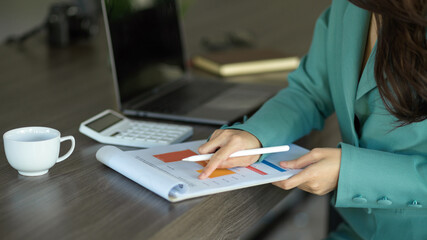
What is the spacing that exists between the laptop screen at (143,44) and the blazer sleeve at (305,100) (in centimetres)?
33

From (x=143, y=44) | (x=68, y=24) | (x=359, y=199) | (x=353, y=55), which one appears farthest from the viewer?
(x=68, y=24)

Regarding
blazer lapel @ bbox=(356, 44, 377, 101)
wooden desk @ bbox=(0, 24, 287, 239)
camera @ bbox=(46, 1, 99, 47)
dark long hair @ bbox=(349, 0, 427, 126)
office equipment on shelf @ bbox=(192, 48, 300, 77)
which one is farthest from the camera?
camera @ bbox=(46, 1, 99, 47)

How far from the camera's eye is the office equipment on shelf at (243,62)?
5.14 ft

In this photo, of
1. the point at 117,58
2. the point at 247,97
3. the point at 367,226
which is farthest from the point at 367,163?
the point at 117,58

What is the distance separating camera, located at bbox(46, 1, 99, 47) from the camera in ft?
5.61

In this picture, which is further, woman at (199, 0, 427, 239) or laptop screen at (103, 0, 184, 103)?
laptop screen at (103, 0, 184, 103)

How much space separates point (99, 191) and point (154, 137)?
0.22 m

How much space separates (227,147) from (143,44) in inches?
19.4

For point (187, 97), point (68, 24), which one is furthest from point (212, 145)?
point (68, 24)

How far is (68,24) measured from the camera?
5.81 ft

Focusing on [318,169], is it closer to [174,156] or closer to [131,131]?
[174,156]

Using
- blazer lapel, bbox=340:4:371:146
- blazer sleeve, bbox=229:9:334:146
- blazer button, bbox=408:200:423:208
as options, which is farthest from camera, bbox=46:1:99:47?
blazer button, bbox=408:200:423:208

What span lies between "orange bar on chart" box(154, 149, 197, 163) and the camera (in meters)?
0.96

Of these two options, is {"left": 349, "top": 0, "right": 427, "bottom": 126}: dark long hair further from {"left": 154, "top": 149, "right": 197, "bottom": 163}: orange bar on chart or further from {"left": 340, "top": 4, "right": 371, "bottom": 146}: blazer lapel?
{"left": 154, "top": 149, "right": 197, "bottom": 163}: orange bar on chart
